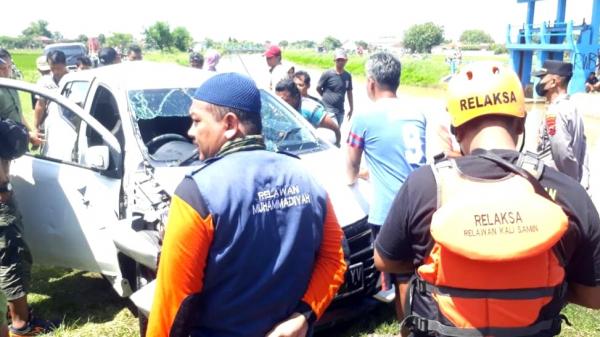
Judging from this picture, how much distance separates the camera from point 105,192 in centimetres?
383

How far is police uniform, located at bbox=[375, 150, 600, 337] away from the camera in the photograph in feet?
5.58

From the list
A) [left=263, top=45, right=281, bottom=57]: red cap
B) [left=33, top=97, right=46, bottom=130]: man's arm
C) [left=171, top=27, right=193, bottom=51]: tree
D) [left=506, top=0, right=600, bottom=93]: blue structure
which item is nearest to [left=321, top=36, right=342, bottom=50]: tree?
[left=171, top=27, right=193, bottom=51]: tree

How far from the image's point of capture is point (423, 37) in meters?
91.9

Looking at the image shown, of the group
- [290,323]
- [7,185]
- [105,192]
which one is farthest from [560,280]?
[7,185]

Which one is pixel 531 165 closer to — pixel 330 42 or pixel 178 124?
pixel 178 124

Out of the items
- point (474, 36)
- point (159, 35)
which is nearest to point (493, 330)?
point (159, 35)

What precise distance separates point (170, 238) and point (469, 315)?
3.10 feet

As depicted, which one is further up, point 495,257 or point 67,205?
point 495,257

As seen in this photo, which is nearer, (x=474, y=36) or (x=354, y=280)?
(x=354, y=280)

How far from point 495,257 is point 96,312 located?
356cm

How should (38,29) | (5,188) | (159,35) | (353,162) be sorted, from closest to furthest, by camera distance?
(5,188) < (353,162) < (159,35) < (38,29)

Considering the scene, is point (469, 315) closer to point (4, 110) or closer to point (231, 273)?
point (231, 273)

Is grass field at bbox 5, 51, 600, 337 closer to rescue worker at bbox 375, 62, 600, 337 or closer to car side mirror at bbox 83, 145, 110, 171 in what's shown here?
car side mirror at bbox 83, 145, 110, 171

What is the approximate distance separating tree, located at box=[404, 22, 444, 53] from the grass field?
289ft
